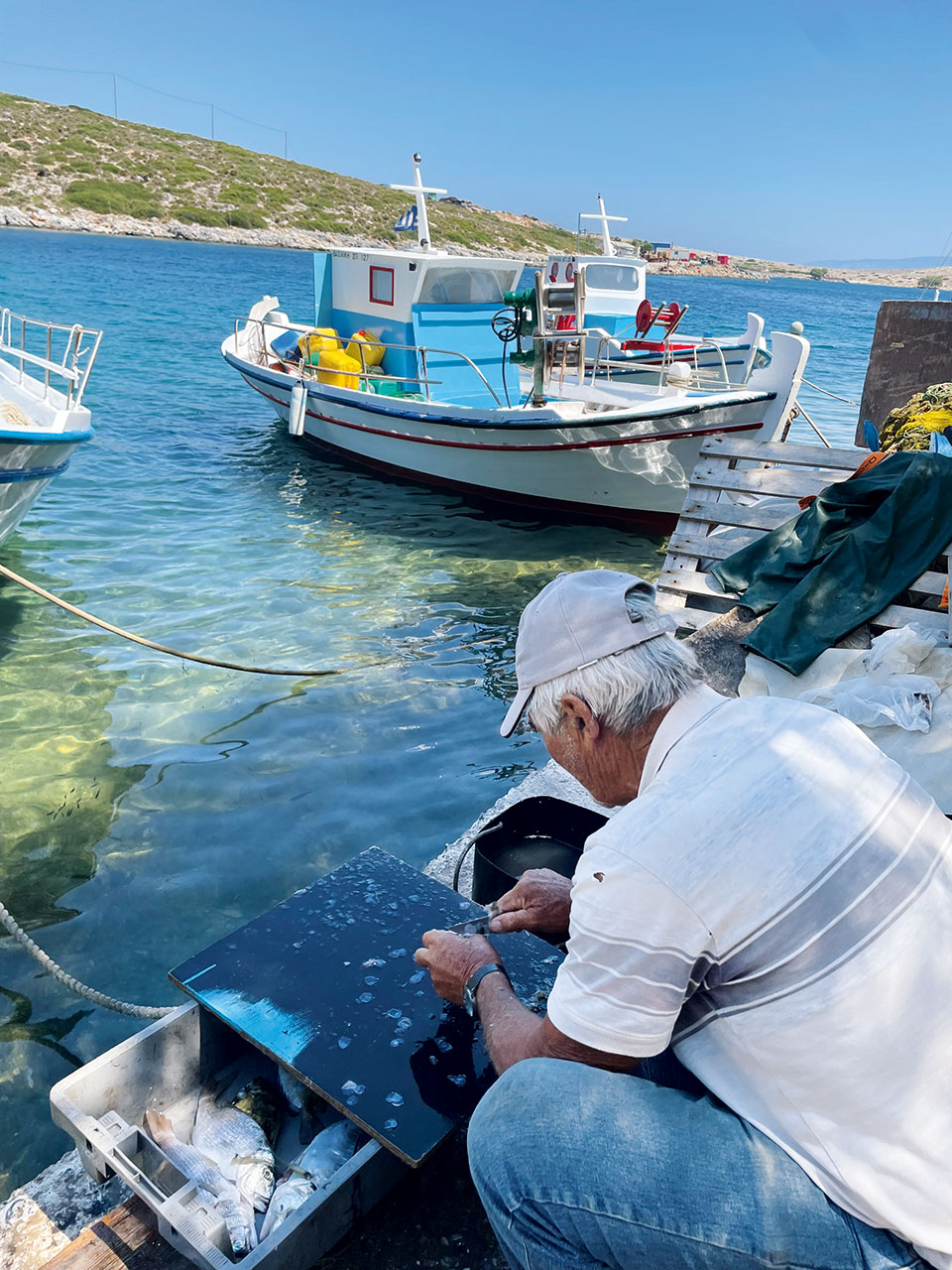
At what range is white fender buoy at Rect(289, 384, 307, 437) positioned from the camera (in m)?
10.7

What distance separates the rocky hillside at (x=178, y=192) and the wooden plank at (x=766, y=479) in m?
67.2

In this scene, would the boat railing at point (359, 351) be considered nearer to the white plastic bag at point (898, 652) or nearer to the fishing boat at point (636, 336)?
the fishing boat at point (636, 336)

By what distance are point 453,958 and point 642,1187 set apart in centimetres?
61

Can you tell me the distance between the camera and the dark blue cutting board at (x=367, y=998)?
176 centimetres

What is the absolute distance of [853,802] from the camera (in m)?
1.17

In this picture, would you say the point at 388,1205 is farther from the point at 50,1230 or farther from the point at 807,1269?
the point at 807,1269

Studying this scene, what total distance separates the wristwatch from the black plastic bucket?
0.86 meters

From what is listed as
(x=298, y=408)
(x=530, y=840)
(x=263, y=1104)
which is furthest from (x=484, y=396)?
(x=263, y=1104)

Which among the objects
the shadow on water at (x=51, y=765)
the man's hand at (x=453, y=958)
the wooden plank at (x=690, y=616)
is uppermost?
the man's hand at (x=453, y=958)

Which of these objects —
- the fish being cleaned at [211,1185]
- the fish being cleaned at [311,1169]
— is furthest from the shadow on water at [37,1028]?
the fish being cleaned at [311,1169]

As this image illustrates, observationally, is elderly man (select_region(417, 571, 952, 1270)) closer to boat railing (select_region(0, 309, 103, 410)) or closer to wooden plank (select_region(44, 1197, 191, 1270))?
wooden plank (select_region(44, 1197, 191, 1270))

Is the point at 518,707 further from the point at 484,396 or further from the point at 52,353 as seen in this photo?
the point at 52,353

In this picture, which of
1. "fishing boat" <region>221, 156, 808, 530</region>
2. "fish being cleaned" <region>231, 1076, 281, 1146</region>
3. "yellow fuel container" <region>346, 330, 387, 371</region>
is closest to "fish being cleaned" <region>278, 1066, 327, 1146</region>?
"fish being cleaned" <region>231, 1076, 281, 1146</region>

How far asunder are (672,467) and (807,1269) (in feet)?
26.9
